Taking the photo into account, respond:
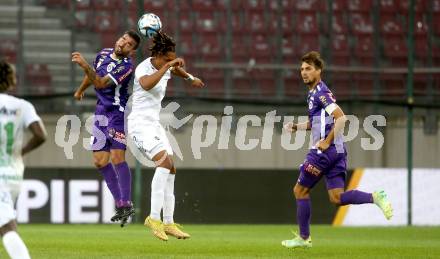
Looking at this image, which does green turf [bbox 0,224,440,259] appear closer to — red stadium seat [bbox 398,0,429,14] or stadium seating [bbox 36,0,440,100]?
stadium seating [bbox 36,0,440,100]

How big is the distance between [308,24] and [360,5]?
1.09 m

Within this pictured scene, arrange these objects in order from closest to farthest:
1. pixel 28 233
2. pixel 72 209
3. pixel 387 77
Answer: pixel 28 233 < pixel 72 209 < pixel 387 77

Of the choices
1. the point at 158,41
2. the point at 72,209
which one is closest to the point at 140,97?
the point at 158,41

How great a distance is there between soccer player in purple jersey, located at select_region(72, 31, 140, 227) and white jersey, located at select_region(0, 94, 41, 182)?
4.70 meters

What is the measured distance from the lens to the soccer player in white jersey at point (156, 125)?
35.4 feet

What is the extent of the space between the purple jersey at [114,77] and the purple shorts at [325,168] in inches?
92.5

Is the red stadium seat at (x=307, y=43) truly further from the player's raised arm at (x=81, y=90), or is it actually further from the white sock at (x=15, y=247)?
the white sock at (x=15, y=247)

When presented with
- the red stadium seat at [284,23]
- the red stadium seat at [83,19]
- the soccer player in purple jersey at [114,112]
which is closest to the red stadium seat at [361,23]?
the red stadium seat at [284,23]

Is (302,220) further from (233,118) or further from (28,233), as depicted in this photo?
(233,118)

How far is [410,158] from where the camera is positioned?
17062mm

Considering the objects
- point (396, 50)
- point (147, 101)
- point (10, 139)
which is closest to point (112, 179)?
point (147, 101)

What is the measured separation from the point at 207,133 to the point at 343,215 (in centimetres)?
245

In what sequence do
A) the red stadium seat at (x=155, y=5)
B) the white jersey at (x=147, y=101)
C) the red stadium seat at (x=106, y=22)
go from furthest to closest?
the red stadium seat at (x=106, y=22), the red stadium seat at (x=155, y=5), the white jersey at (x=147, y=101)

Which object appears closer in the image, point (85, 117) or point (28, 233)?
point (28, 233)
